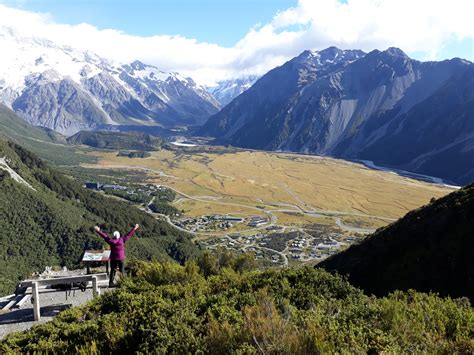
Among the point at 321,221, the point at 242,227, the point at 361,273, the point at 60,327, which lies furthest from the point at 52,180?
the point at 60,327

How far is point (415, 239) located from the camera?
35000 mm

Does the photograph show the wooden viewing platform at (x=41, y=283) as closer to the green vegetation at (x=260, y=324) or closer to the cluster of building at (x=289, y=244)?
the green vegetation at (x=260, y=324)

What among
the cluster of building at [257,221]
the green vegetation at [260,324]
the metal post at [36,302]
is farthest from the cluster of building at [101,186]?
the green vegetation at [260,324]

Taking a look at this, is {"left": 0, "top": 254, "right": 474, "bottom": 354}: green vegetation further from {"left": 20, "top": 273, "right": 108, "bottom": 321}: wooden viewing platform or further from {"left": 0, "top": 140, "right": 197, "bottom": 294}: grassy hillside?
{"left": 0, "top": 140, "right": 197, "bottom": 294}: grassy hillside

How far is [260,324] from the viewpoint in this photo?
8867mm

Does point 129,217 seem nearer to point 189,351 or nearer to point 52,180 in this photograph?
point 52,180

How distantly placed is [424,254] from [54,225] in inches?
3418

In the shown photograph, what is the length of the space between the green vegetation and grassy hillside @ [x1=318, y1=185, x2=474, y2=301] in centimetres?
1515

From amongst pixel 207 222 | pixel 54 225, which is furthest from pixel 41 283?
pixel 207 222

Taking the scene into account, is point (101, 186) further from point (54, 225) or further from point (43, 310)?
point (43, 310)

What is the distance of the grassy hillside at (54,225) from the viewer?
83.0 meters

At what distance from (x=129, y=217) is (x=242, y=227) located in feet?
113

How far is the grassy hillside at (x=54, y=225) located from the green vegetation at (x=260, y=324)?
56.2 meters

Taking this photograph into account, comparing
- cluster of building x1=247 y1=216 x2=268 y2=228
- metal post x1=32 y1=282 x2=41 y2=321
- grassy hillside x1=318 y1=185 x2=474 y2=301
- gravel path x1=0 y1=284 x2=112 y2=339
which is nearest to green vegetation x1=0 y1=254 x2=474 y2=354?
metal post x1=32 y1=282 x2=41 y2=321
